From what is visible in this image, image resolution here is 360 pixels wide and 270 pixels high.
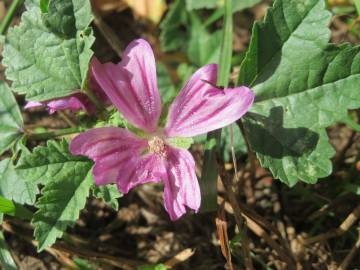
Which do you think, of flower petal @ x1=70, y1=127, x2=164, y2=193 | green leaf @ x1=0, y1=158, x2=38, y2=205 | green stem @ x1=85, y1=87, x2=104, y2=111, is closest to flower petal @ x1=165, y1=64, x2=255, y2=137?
flower petal @ x1=70, y1=127, x2=164, y2=193

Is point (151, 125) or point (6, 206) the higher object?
point (151, 125)

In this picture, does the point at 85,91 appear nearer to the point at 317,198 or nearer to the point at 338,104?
the point at 338,104

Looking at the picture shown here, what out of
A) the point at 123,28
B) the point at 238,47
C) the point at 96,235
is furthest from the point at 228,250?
the point at 123,28

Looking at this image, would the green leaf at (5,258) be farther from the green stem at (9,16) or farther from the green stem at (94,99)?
the green stem at (9,16)

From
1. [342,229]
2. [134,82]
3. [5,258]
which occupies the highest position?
[134,82]

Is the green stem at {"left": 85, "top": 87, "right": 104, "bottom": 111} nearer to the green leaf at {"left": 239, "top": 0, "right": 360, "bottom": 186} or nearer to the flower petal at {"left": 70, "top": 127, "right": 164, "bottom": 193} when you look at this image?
the flower petal at {"left": 70, "top": 127, "right": 164, "bottom": 193}

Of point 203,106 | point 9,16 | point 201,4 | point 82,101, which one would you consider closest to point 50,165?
point 82,101

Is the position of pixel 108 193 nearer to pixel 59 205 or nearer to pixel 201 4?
pixel 59 205
